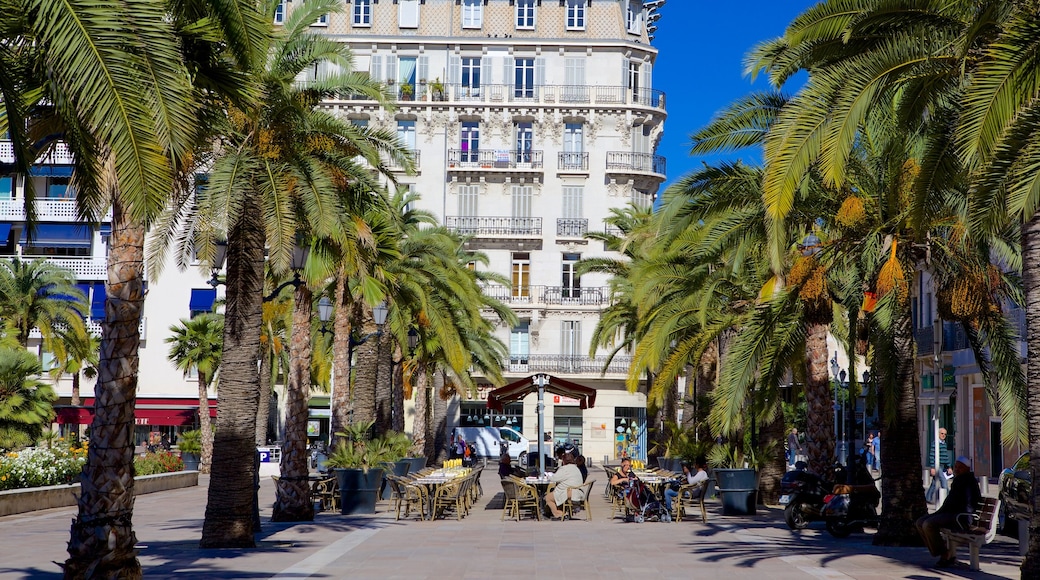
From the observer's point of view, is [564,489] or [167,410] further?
[167,410]

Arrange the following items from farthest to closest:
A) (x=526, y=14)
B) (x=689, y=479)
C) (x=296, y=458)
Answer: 1. (x=526, y=14)
2. (x=689, y=479)
3. (x=296, y=458)

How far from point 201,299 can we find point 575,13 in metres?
26.6

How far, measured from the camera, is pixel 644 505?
23.0 m

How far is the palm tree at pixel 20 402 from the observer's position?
29281 millimetres

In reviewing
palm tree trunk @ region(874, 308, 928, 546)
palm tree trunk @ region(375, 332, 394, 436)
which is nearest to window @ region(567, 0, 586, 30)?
palm tree trunk @ region(375, 332, 394, 436)

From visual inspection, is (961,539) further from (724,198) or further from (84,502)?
(84,502)

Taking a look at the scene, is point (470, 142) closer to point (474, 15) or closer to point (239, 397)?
point (474, 15)

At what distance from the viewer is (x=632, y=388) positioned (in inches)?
1211

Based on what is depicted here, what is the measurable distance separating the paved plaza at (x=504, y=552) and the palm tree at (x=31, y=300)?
2920cm

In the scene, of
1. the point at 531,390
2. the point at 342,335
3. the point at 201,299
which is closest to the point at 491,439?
the point at 201,299

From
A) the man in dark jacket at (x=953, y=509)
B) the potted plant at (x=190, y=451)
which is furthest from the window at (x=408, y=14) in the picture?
the man in dark jacket at (x=953, y=509)

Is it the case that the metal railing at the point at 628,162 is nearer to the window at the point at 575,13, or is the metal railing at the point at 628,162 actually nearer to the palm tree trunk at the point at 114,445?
the window at the point at 575,13

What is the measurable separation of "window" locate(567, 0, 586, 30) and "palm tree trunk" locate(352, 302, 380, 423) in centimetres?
3733

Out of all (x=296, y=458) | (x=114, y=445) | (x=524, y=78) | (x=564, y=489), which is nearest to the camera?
(x=114, y=445)
